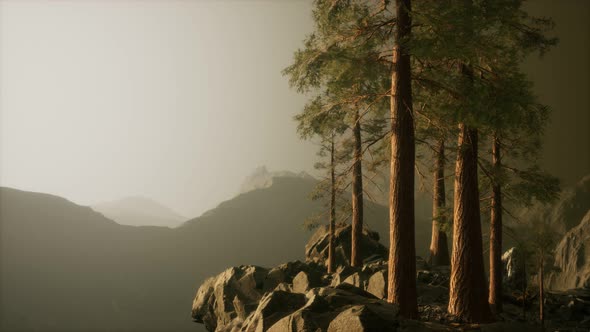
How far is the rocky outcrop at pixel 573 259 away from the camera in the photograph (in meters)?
37.0

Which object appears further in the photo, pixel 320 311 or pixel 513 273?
pixel 513 273

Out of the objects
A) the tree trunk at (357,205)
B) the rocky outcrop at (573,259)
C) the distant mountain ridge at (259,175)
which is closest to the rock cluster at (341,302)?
the tree trunk at (357,205)

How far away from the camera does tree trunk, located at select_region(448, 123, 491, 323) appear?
829cm

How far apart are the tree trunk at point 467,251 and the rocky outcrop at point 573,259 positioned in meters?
37.4

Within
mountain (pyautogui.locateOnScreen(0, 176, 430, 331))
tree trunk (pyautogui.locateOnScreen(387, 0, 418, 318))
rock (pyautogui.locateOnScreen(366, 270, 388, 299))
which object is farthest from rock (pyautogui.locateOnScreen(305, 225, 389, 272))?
mountain (pyautogui.locateOnScreen(0, 176, 430, 331))

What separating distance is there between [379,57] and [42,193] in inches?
3668

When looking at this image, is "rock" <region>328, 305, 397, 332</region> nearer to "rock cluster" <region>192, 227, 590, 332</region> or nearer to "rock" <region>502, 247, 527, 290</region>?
"rock cluster" <region>192, 227, 590, 332</region>

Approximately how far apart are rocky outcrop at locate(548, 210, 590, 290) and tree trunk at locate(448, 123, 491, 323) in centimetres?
3741

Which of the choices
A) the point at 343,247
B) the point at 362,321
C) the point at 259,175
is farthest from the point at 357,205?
the point at 259,175

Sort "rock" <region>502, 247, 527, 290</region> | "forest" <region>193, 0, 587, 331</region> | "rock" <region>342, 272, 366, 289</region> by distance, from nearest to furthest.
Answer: "forest" <region>193, 0, 587, 331</region> → "rock" <region>342, 272, 366, 289</region> → "rock" <region>502, 247, 527, 290</region>

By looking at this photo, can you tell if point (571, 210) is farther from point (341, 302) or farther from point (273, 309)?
point (273, 309)

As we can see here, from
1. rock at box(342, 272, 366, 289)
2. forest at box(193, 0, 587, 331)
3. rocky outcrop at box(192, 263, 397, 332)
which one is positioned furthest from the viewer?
rock at box(342, 272, 366, 289)

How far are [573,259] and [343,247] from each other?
36410mm

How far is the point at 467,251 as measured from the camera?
8.48m
